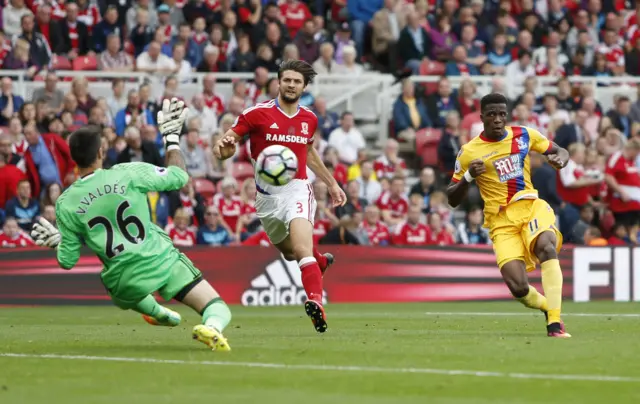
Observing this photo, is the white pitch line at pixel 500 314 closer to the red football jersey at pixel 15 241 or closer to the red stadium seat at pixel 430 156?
the red football jersey at pixel 15 241

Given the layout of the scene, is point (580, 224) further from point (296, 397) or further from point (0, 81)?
point (296, 397)

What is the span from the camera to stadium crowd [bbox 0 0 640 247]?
23.0 m

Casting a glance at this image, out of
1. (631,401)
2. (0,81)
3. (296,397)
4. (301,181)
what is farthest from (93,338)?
(0,81)

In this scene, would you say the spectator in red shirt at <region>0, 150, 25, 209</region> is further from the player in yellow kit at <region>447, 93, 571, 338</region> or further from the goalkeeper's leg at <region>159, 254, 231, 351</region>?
the goalkeeper's leg at <region>159, 254, 231, 351</region>

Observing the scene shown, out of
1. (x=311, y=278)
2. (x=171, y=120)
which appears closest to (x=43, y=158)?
(x=311, y=278)

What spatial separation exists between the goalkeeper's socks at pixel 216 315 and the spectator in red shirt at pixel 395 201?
13821 mm

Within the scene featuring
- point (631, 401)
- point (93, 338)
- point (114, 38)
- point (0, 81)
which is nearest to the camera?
point (631, 401)

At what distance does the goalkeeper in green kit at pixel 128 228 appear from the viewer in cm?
1040

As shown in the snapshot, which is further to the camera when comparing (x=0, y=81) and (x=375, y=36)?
(x=375, y=36)

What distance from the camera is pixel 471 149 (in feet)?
44.8

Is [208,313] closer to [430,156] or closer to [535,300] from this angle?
[535,300]

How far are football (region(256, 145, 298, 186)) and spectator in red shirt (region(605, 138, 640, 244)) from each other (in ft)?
42.0

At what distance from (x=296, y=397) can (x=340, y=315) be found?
9635 millimetres

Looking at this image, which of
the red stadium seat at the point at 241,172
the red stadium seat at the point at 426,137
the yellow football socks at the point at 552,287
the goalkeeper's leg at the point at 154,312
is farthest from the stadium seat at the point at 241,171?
the goalkeeper's leg at the point at 154,312
